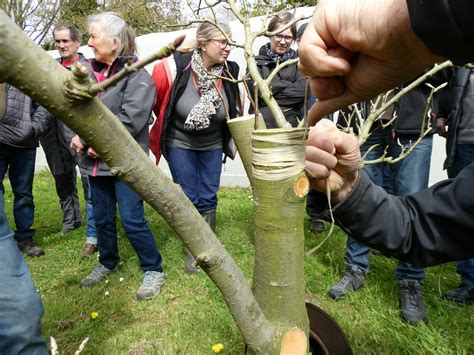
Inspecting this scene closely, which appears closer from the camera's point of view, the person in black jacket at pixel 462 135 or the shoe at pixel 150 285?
the person in black jacket at pixel 462 135

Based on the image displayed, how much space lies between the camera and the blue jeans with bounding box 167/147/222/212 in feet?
11.6

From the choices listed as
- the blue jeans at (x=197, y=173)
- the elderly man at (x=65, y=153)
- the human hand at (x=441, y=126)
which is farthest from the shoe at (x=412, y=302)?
the elderly man at (x=65, y=153)

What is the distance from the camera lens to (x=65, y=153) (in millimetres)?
4859

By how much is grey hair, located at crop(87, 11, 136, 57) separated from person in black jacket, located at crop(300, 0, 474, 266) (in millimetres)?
2268

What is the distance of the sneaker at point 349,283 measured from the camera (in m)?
2.96

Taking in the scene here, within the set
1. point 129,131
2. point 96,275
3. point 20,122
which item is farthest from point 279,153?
point 20,122

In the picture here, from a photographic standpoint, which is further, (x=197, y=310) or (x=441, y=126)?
(x=441, y=126)

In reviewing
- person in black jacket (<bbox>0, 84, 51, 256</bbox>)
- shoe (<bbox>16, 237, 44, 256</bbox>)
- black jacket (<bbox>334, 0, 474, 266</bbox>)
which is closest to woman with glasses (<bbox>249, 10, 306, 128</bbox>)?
person in black jacket (<bbox>0, 84, 51, 256</bbox>)

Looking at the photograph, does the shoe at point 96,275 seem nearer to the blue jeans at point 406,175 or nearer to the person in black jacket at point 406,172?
the person in black jacket at point 406,172

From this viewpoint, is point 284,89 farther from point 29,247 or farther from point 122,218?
point 29,247

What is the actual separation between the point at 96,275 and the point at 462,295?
292cm

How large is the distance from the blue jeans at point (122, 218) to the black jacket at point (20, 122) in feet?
4.16

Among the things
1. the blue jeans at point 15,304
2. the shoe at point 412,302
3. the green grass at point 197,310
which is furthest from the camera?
the shoe at point 412,302

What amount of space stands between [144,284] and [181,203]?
2.41m
